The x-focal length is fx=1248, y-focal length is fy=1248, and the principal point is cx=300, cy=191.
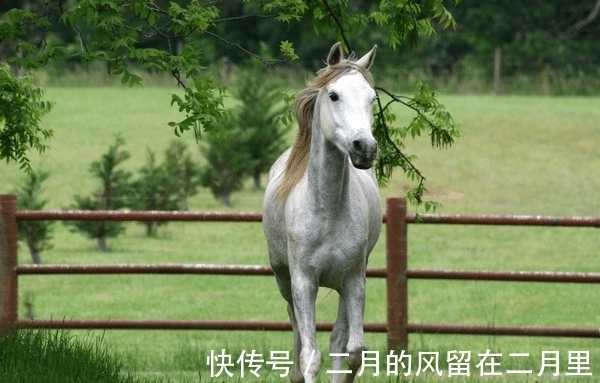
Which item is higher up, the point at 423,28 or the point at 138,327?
the point at 423,28

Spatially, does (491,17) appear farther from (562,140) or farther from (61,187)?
(61,187)

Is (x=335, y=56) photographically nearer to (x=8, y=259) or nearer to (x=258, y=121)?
(x=8, y=259)

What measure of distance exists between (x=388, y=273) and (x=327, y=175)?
281 cm

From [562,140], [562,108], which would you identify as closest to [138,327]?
[562,140]

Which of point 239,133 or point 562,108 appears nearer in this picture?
point 239,133

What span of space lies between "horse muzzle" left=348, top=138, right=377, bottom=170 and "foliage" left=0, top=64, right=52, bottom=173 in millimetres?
2354

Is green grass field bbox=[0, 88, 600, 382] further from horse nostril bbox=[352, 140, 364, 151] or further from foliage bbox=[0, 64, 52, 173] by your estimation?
horse nostril bbox=[352, 140, 364, 151]

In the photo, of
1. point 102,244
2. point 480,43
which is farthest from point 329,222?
point 480,43

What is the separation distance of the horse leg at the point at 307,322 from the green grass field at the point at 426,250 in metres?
1.34

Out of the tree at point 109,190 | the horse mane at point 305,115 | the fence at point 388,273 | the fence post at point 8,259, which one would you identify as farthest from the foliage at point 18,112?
the tree at point 109,190

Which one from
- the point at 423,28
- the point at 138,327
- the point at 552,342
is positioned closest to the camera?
the point at 423,28

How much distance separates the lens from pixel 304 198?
641 centimetres

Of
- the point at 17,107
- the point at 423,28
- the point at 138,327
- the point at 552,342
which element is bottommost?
the point at 552,342

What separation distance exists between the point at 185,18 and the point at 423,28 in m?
1.36
